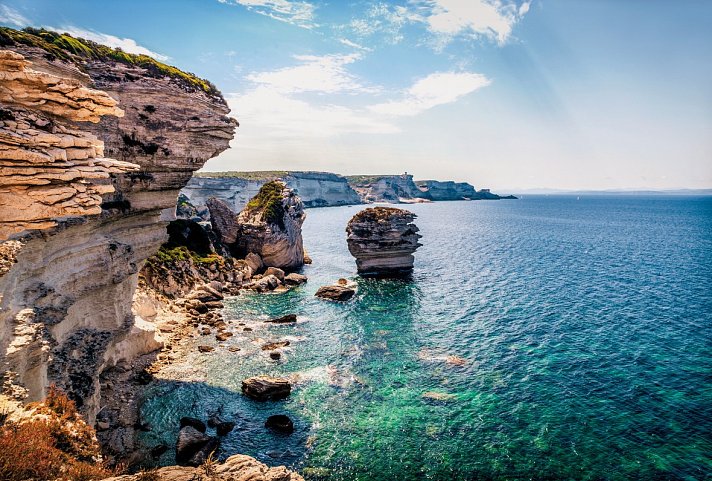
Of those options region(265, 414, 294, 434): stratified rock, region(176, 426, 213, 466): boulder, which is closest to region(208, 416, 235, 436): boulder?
region(176, 426, 213, 466): boulder

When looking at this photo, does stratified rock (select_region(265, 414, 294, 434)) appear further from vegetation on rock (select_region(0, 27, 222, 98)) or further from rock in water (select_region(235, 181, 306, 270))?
rock in water (select_region(235, 181, 306, 270))

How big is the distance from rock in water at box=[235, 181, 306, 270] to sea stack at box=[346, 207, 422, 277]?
12.2m

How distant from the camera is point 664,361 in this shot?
29891mm

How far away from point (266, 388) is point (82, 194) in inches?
733

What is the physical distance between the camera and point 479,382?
27.6 m

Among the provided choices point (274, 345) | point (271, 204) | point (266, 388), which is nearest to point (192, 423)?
point (266, 388)

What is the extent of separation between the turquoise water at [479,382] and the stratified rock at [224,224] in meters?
18.1

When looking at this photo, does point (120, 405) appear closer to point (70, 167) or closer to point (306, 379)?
point (306, 379)

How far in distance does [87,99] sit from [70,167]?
6.99ft

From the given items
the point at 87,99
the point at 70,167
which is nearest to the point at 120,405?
the point at 70,167

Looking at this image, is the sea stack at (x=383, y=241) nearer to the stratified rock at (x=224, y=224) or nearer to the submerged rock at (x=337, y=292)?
the submerged rock at (x=337, y=292)

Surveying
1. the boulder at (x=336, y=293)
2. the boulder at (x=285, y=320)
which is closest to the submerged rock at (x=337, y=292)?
the boulder at (x=336, y=293)

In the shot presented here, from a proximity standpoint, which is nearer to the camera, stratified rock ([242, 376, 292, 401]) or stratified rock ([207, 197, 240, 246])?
stratified rock ([242, 376, 292, 401])

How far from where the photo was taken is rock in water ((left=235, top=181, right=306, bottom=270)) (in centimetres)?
6378
